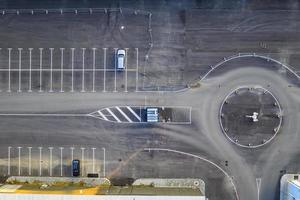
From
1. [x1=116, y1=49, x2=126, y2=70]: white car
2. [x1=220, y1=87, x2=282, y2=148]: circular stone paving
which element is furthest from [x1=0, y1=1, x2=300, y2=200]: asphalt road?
[x1=116, y1=49, x2=126, y2=70]: white car

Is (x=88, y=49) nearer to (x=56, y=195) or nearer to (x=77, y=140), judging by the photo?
(x=77, y=140)

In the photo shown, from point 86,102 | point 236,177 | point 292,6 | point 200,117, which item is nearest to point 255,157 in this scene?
point 236,177

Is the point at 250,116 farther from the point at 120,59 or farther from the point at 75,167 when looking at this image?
the point at 75,167

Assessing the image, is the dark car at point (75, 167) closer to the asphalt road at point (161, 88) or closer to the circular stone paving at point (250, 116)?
the asphalt road at point (161, 88)

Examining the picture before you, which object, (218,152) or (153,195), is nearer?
(153,195)

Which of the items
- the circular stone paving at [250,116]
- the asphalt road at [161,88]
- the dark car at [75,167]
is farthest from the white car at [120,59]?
the circular stone paving at [250,116]

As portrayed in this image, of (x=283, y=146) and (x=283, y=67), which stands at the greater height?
(x=283, y=67)
